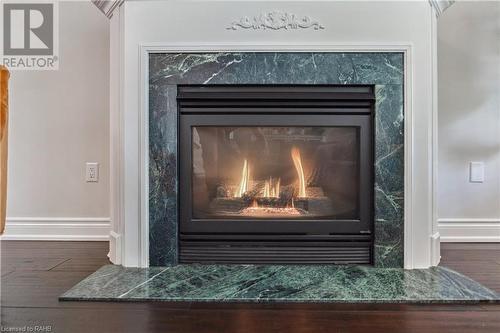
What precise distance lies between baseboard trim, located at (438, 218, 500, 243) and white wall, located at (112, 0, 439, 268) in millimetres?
601

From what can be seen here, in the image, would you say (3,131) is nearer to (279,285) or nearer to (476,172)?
(279,285)

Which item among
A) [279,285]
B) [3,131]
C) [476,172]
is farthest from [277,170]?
[476,172]

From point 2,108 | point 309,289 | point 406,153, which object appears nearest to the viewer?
point 2,108

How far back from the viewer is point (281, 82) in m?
1.59

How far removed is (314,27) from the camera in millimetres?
1587

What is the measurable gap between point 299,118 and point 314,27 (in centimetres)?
42

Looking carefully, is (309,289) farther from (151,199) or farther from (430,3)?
(430,3)

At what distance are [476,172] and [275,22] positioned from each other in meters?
1.50

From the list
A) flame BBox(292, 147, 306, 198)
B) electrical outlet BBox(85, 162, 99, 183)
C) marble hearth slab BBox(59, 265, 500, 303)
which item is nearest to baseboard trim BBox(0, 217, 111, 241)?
electrical outlet BBox(85, 162, 99, 183)

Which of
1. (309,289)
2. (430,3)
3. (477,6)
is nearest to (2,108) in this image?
(309,289)

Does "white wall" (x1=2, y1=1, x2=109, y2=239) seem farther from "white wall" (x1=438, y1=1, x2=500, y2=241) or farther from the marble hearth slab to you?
"white wall" (x1=438, y1=1, x2=500, y2=241)

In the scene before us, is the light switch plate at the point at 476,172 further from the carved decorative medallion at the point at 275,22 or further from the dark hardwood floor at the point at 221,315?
the carved decorative medallion at the point at 275,22

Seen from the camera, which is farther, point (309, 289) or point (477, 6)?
point (477, 6)

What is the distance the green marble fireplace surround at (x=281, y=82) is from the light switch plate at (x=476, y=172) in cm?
79
